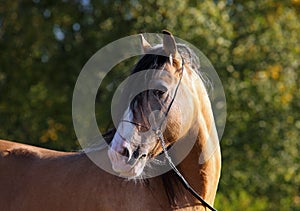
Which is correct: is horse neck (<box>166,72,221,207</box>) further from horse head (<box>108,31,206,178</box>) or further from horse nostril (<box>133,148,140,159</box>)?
horse nostril (<box>133,148,140,159</box>)

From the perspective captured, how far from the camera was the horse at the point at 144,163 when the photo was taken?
159 inches

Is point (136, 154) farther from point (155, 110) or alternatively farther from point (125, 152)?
point (155, 110)

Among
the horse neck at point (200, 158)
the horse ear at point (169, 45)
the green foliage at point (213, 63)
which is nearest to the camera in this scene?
the horse ear at point (169, 45)

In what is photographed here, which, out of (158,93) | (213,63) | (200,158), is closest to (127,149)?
(158,93)

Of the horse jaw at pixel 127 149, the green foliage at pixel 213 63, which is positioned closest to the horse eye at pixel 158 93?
the horse jaw at pixel 127 149

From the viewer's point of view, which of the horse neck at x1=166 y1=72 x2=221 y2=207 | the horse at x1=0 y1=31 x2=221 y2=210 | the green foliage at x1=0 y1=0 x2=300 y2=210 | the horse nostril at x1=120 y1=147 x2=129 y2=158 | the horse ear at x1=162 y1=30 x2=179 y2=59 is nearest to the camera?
the horse nostril at x1=120 y1=147 x2=129 y2=158

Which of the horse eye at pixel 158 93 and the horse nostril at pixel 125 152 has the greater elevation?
the horse eye at pixel 158 93

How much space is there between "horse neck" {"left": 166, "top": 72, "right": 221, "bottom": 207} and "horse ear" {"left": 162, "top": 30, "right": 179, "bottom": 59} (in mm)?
314

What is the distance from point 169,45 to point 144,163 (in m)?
0.73

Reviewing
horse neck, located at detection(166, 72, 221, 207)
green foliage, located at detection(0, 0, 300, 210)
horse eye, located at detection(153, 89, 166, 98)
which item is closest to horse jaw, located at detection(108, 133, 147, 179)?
horse eye, located at detection(153, 89, 166, 98)

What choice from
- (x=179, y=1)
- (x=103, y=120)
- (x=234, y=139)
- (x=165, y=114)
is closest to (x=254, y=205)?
(x=234, y=139)

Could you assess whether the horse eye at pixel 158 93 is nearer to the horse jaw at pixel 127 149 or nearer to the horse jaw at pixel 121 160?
the horse jaw at pixel 127 149

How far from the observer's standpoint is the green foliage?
11289mm

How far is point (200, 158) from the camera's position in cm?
443
